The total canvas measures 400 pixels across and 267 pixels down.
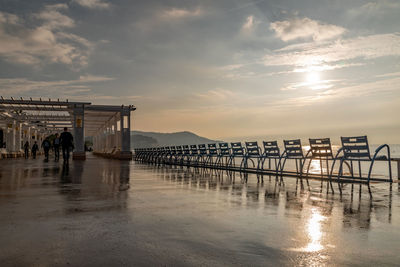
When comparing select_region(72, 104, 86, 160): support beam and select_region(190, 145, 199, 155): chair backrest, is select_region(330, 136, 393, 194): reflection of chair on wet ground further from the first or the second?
select_region(72, 104, 86, 160): support beam

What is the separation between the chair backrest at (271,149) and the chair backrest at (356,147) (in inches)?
114

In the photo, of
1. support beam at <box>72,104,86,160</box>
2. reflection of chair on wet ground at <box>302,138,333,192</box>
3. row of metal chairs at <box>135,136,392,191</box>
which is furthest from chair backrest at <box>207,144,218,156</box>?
support beam at <box>72,104,86,160</box>

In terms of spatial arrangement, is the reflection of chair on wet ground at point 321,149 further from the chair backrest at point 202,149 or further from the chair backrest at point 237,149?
the chair backrest at point 202,149

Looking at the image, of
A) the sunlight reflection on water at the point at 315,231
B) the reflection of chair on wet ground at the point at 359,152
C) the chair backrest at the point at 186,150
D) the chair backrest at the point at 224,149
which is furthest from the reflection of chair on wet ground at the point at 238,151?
the sunlight reflection on water at the point at 315,231

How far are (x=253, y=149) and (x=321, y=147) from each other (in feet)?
12.2

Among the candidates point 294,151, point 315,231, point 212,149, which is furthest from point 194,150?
point 315,231

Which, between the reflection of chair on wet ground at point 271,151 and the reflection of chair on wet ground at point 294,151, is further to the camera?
the reflection of chair on wet ground at point 271,151

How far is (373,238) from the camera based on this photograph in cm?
386

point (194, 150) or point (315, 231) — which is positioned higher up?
point (194, 150)

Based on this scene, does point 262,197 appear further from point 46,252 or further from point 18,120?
point 18,120

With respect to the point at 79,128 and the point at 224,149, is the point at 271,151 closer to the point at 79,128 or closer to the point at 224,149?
the point at 224,149

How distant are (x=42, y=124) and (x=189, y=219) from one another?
48168mm

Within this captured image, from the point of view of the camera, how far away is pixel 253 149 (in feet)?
47.1

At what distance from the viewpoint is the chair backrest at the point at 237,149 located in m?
15.2
